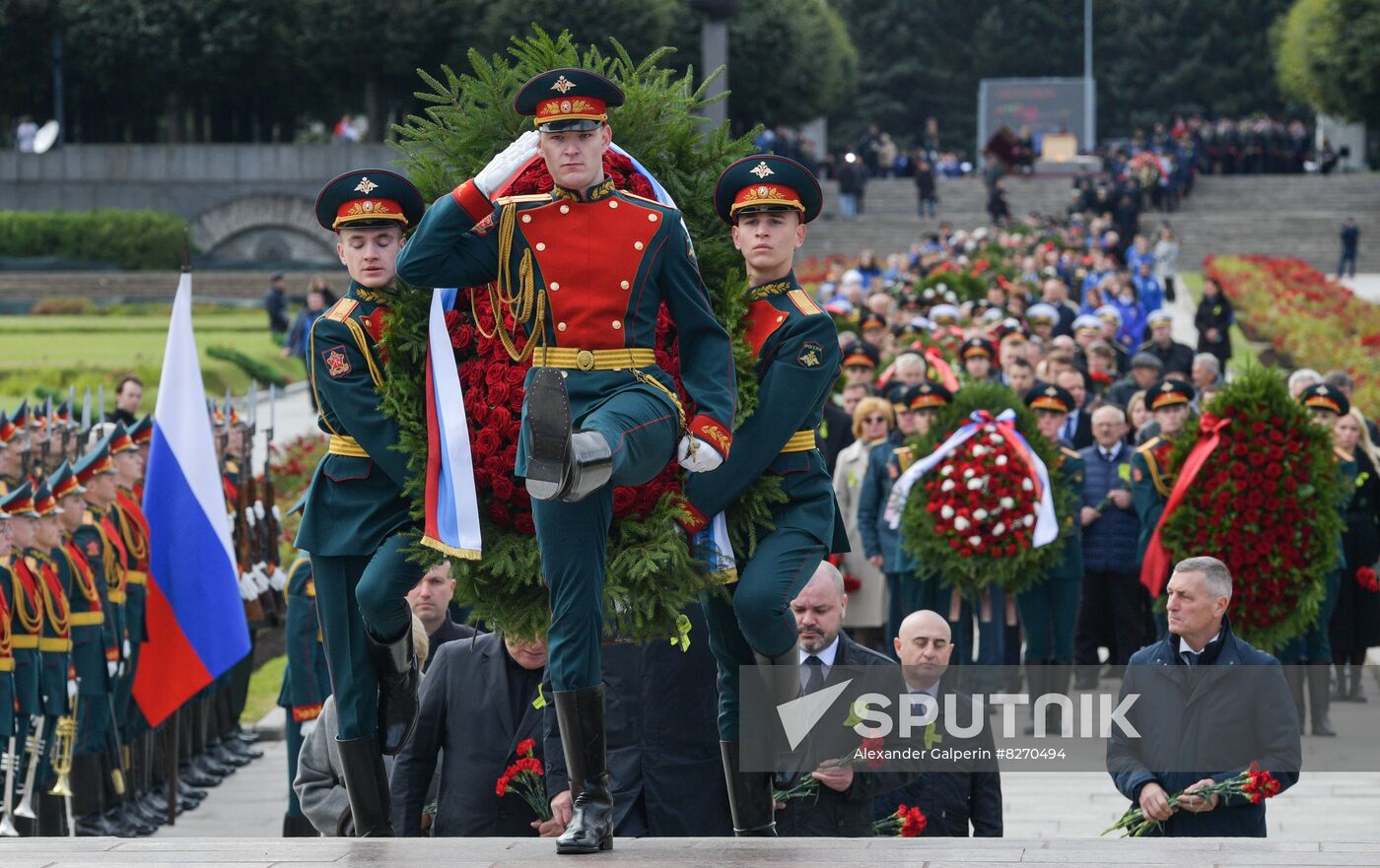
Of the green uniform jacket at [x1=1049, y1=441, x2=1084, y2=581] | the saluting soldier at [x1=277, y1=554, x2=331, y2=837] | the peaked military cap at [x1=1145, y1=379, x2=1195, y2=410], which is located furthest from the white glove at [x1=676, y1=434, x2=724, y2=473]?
the peaked military cap at [x1=1145, y1=379, x2=1195, y2=410]

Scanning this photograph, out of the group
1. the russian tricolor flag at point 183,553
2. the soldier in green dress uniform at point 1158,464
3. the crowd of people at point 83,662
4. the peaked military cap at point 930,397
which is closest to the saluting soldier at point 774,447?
the russian tricolor flag at point 183,553

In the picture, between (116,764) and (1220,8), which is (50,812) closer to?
(116,764)

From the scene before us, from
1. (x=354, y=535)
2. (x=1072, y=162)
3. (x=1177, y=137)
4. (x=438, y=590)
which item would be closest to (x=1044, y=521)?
(x=438, y=590)

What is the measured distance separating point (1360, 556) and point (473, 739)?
7278mm

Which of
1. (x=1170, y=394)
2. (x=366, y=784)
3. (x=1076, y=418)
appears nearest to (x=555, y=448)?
(x=366, y=784)

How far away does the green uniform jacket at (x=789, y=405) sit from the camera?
670cm

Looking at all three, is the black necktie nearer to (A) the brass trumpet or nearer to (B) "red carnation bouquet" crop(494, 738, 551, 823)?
(B) "red carnation bouquet" crop(494, 738, 551, 823)

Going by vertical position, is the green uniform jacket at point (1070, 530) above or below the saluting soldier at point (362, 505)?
below

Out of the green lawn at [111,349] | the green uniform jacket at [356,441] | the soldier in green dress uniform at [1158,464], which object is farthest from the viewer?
the green lawn at [111,349]

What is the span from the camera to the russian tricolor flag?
34.4 ft

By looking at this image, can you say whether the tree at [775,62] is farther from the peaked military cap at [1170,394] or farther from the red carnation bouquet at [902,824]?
the red carnation bouquet at [902,824]

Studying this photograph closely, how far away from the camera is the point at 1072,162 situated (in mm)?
66500

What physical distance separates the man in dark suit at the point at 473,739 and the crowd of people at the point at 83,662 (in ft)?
11.6

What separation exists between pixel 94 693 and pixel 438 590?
3.43 metres
